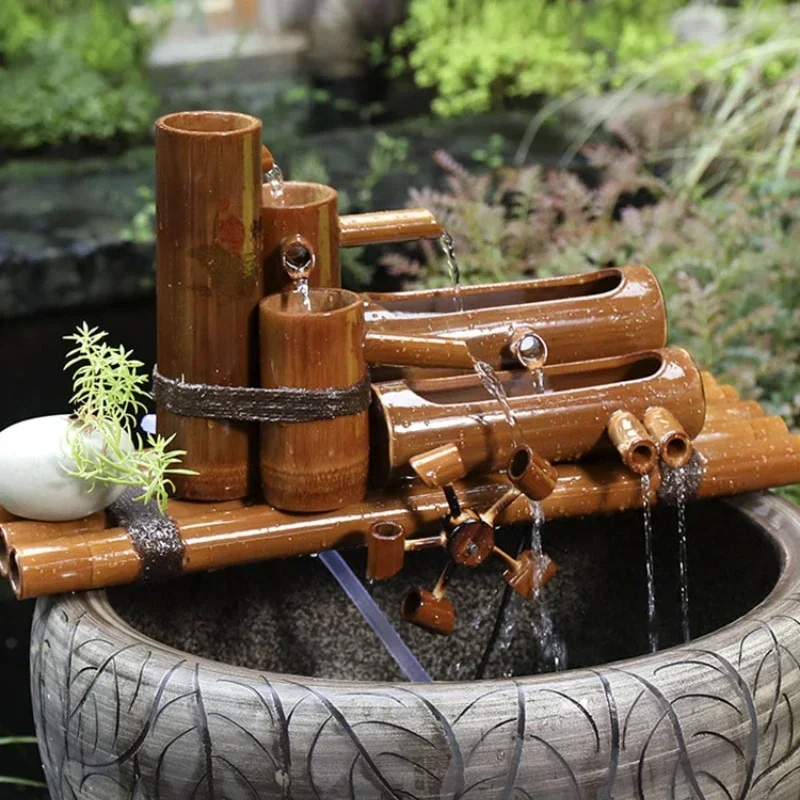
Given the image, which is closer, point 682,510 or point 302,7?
point 682,510

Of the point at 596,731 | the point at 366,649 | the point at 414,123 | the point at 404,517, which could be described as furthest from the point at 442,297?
the point at 414,123

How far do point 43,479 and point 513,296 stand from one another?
1.90ft

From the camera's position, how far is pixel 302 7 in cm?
521

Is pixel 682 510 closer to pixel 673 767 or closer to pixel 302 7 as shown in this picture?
pixel 673 767

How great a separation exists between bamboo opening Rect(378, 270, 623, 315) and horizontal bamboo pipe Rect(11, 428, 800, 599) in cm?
22

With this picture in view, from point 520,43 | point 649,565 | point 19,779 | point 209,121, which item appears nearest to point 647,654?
point 649,565

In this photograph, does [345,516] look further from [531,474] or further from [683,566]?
[683,566]

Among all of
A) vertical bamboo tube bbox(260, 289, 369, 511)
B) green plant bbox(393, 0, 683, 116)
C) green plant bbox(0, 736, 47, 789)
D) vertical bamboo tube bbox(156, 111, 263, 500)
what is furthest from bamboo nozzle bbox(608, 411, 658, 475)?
green plant bbox(393, 0, 683, 116)

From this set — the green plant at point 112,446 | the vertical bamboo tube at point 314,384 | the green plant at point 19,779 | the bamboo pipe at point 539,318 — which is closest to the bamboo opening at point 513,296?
the bamboo pipe at point 539,318

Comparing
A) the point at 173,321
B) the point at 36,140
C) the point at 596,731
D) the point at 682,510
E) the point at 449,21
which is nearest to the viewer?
the point at 596,731

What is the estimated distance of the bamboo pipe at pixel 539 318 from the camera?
4.70 ft

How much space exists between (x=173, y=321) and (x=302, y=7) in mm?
4196

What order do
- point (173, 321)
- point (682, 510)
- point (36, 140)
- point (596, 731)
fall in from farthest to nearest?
1. point (36, 140)
2. point (682, 510)
3. point (173, 321)
4. point (596, 731)

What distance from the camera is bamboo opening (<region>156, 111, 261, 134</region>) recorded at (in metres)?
1.28
